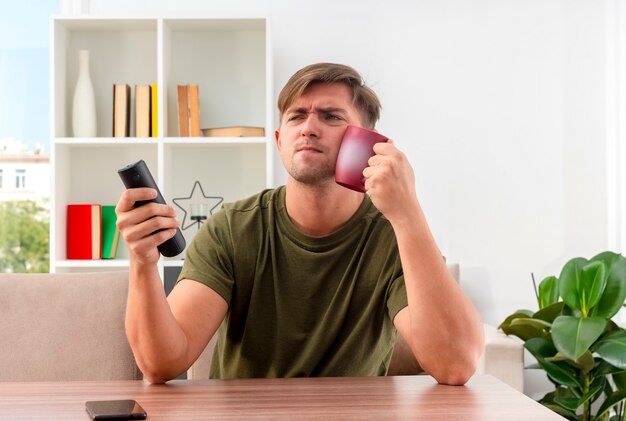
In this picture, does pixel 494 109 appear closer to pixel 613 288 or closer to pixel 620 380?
pixel 613 288

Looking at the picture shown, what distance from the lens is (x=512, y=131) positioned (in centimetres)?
398

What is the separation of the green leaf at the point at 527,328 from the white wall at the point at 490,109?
641 millimetres

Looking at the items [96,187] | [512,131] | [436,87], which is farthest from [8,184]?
[512,131]

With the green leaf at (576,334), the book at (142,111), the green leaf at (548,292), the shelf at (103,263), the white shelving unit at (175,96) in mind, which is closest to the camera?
the green leaf at (576,334)

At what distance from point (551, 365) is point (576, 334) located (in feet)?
0.76

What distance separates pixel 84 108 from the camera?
379 cm

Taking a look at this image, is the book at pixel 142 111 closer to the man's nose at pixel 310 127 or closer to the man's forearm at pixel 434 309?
the man's nose at pixel 310 127

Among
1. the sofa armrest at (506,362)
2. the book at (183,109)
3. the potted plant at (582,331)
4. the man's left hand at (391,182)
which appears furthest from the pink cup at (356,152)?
the book at (183,109)

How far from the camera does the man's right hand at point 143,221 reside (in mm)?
1251

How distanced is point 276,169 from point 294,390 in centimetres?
270

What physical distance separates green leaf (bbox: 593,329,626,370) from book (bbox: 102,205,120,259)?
2067 millimetres

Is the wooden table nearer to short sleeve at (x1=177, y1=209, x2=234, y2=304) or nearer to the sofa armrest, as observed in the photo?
short sleeve at (x1=177, y1=209, x2=234, y2=304)

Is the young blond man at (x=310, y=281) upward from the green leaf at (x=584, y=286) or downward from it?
upward

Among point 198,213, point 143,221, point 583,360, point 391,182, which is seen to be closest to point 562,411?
point 583,360
